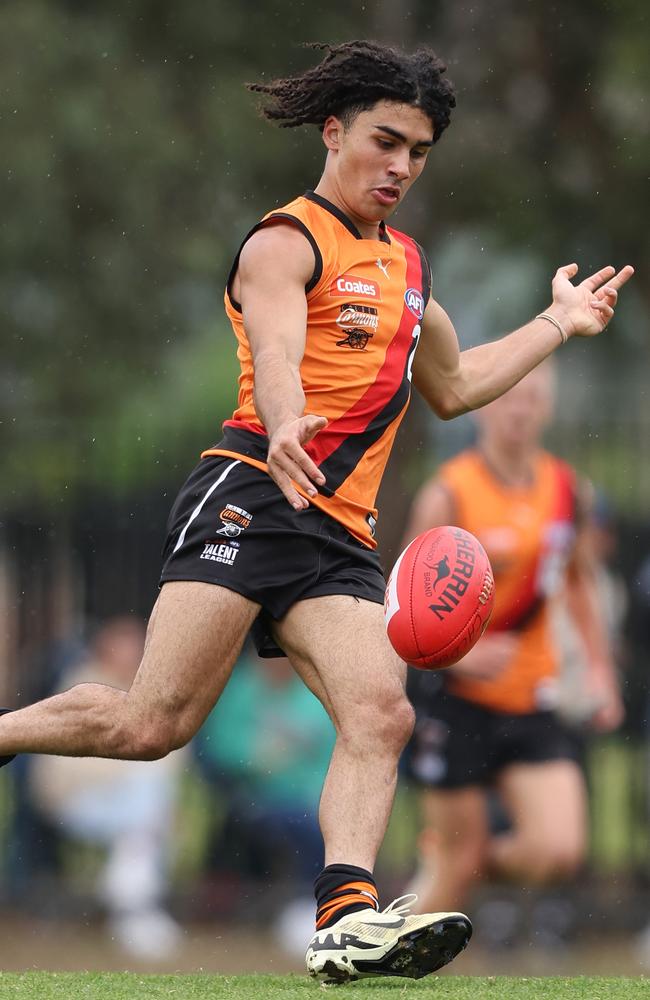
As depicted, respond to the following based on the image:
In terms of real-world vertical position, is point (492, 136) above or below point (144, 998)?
above

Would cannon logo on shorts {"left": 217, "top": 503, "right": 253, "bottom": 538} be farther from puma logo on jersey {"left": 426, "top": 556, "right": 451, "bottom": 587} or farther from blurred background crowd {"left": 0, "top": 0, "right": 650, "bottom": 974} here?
blurred background crowd {"left": 0, "top": 0, "right": 650, "bottom": 974}

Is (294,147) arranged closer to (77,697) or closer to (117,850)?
(117,850)

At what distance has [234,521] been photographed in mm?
5047

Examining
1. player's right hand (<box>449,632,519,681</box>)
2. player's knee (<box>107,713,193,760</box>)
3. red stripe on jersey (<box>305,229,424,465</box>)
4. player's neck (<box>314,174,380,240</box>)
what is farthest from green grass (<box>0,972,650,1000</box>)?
player's right hand (<box>449,632,519,681</box>)

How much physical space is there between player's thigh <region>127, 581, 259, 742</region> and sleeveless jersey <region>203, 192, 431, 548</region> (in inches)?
16.1

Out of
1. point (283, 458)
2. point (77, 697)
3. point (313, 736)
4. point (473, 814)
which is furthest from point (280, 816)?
point (283, 458)

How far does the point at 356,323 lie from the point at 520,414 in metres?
4.03

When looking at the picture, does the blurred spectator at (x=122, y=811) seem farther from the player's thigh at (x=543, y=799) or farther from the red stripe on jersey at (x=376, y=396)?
the red stripe on jersey at (x=376, y=396)

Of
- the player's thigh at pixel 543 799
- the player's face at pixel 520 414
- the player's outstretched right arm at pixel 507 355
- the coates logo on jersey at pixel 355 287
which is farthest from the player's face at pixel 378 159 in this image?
the player's thigh at pixel 543 799

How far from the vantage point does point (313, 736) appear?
1028cm

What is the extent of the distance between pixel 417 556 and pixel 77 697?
1060 millimetres

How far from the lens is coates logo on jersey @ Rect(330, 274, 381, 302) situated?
16.8 feet

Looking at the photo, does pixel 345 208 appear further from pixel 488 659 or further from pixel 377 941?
pixel 488 659

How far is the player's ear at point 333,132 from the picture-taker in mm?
5344
